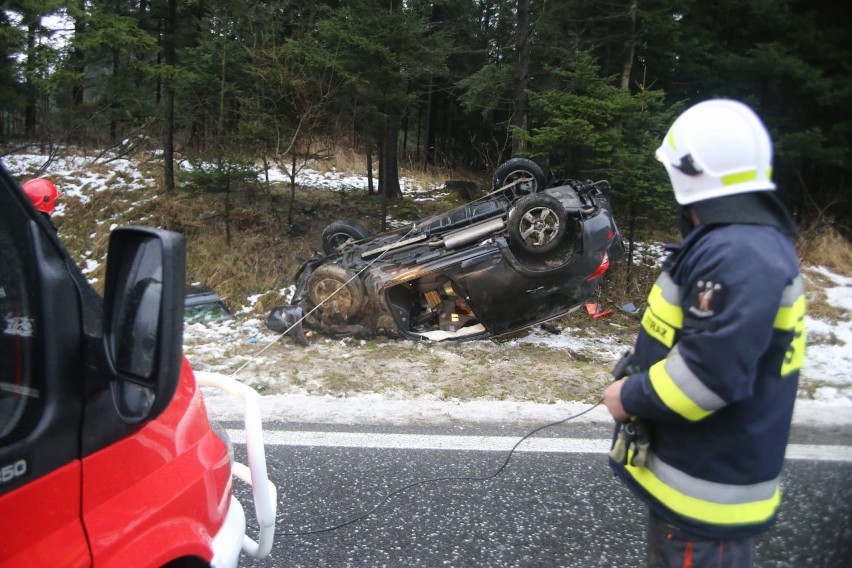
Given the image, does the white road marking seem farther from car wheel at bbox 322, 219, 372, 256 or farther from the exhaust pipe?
car wheel at bbox 322, 219, 372, 256

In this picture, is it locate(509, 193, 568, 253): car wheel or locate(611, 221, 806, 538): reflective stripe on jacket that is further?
locate(509, 193, 568, 253): car wheel

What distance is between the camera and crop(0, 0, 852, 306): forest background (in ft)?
29.5

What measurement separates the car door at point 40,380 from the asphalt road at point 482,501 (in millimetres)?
1834

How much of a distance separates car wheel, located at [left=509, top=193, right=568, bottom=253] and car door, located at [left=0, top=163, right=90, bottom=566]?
528 cm

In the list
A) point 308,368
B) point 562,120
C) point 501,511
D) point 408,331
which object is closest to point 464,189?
point 562,120

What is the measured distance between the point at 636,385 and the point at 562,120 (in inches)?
314

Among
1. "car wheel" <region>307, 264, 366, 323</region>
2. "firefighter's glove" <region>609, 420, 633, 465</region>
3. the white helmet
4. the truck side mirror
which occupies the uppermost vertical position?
the white helmet

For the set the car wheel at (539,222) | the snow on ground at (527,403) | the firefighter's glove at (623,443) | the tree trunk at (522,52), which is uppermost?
the tree trunk at (522,52)

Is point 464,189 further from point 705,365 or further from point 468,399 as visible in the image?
point 705,365

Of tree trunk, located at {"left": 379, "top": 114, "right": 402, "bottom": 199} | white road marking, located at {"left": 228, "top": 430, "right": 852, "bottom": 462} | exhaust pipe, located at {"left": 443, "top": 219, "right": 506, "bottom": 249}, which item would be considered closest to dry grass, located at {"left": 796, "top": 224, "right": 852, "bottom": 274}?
exhaust pipe, located at {"left": 443, "top": 219, "right": 506, "bottom": 249}

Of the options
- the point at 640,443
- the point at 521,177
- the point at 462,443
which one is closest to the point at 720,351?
the point at 640,443

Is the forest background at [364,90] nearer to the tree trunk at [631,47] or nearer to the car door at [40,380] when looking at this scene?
the tree trunk at [631,47]

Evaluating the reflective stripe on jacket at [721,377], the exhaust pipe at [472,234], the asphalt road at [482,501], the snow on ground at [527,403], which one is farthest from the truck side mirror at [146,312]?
the exhaust pipe at [472,234]

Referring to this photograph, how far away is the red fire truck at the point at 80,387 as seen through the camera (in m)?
1.29
